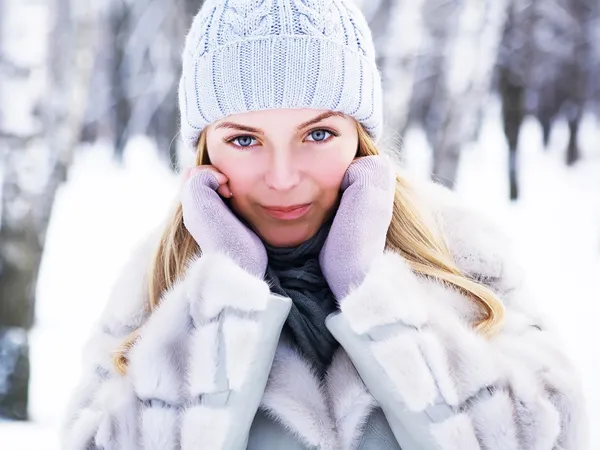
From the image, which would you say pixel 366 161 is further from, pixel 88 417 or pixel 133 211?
pixel 133 211

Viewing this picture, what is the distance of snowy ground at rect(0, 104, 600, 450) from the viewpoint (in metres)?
2.48

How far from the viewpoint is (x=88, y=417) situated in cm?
98

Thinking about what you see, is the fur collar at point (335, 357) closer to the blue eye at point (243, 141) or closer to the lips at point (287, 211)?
the lips at point (287, 211)

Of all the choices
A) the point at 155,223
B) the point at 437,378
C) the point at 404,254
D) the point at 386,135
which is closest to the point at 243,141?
the point at 404,254

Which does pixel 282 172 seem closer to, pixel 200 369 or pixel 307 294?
pixel 307 294

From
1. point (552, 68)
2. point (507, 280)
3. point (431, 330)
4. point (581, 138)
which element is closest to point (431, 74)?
point (552, 68)

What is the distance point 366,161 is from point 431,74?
230 cm

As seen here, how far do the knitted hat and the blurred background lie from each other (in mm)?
1419

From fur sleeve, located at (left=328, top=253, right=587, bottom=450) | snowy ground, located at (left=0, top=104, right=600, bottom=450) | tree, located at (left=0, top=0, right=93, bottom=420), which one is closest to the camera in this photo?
fur sleeve, located at (left=328, top=253, right=587, bottom=450)

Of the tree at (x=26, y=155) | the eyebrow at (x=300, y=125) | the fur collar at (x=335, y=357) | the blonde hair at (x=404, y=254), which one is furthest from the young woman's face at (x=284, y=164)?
the tree at (x=26, y=155)

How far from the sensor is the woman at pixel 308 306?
854 millimetres

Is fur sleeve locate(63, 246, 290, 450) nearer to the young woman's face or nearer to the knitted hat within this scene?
the young woman's face

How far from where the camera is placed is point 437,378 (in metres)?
0.85

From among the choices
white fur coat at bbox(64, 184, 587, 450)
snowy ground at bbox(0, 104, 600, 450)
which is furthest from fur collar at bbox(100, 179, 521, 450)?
snowy ground at bbox(0, 104, 600, 450)
